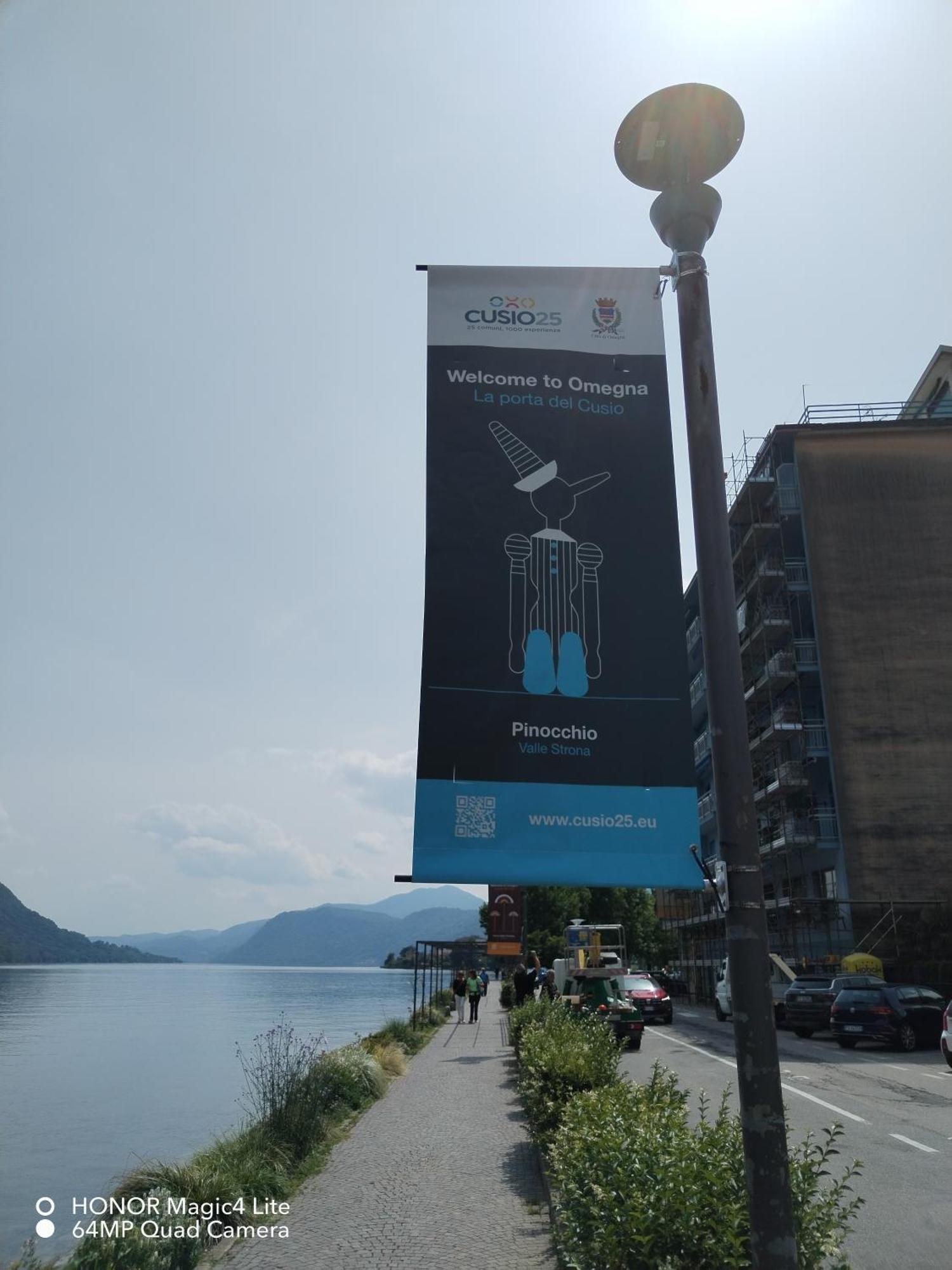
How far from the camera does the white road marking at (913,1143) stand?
Result: 32.7 feet

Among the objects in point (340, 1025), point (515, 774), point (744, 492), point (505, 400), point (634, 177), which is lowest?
point (340, 1025)

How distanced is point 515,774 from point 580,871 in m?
0.58

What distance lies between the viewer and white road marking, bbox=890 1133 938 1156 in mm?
9961

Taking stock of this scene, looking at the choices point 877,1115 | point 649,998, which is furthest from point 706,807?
point 877,1115

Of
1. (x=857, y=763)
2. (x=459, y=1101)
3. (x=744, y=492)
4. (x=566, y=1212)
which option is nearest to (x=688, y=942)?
(x=857, y=763)

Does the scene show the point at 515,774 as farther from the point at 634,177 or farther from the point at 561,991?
the point at 561,991

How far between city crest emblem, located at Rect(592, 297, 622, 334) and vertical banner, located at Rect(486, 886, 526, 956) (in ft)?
73.0

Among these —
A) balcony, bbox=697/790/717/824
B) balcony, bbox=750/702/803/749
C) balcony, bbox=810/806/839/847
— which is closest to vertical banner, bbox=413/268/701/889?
balcony, bbox=810/806/839/847

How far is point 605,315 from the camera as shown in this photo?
17.2 ft

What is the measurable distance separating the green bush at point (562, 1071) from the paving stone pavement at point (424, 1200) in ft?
1.67

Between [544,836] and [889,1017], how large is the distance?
67.9 ft

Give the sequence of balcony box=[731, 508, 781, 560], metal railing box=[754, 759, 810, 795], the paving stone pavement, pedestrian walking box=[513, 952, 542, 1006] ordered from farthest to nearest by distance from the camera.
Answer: balcony box=[731, 508, 781, 560] < metal railing box=[754, 759, 810, 795] < pedestrian walking box=[513, 952, 542, 1006] < the paving stone pavement

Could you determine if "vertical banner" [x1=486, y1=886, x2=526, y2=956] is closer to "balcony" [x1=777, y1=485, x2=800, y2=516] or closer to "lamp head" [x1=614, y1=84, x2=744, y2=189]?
"balcony" [x1=777, y1=485, x2=800, y2=516]

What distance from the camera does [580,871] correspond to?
15.4 ft
